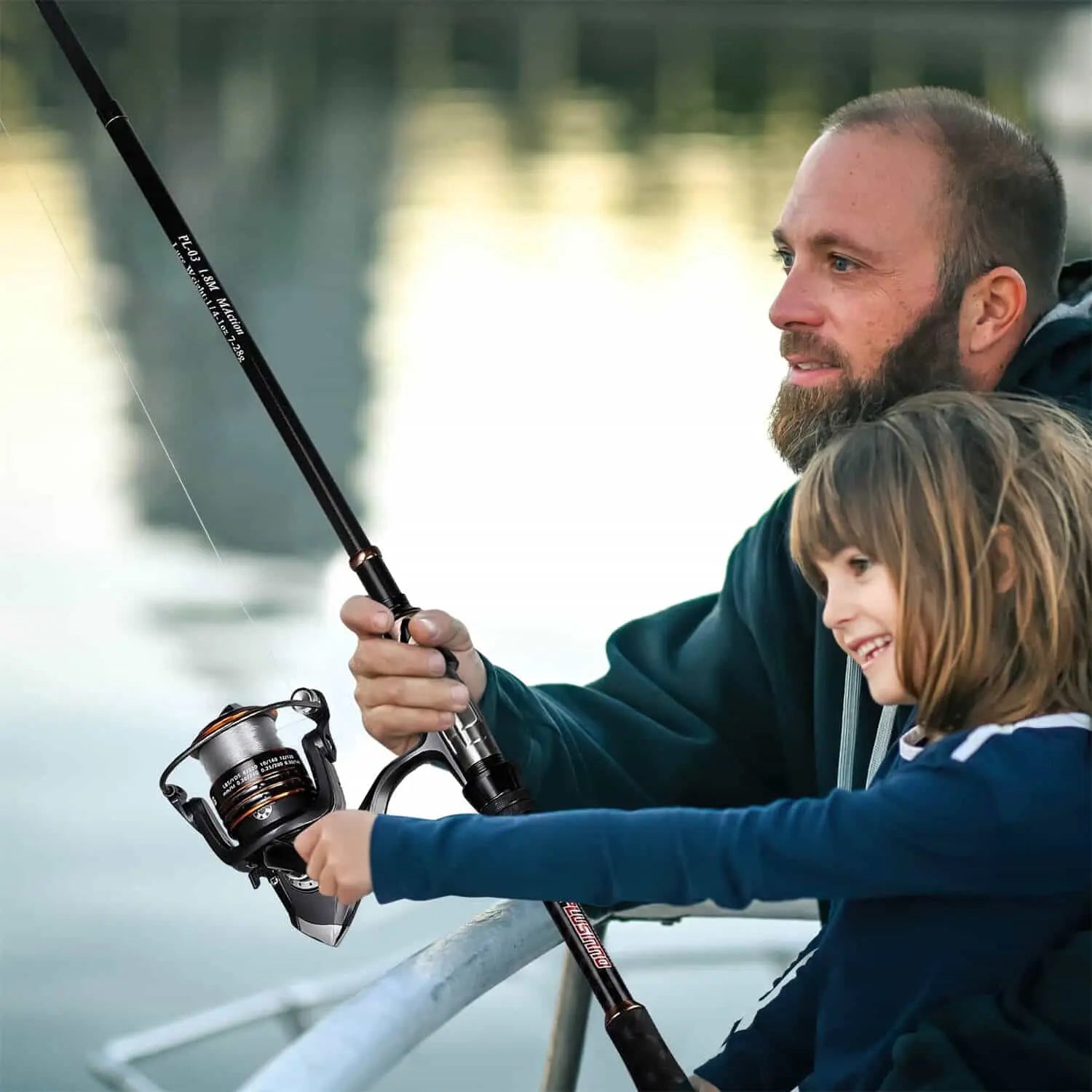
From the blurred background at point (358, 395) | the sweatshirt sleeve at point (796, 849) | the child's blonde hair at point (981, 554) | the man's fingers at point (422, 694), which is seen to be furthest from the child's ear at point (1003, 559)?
the blurred background at point (358, 395)

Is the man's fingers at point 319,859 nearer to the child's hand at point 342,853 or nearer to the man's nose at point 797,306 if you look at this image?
the child's hand at point 342,853

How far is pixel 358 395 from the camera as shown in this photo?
4777 millimetres

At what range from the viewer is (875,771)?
1114mm

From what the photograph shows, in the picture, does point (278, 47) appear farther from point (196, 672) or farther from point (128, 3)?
point (196, 672)

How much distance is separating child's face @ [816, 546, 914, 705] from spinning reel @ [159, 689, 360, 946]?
0.37 m

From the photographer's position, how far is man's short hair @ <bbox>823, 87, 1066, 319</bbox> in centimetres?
138

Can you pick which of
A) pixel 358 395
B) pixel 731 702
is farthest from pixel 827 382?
pixel 358 395

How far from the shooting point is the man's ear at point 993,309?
1.36m

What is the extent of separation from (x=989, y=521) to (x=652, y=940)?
117 cm

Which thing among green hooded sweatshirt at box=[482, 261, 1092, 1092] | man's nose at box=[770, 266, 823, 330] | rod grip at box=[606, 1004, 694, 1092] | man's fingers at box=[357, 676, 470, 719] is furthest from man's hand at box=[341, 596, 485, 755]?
man's nose at box=[770, 266, 823, 330]

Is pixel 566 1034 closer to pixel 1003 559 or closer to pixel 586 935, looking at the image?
pixel 586 935

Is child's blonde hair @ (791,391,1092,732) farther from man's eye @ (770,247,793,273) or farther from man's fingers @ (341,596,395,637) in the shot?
man's eye @ (770,247,793,273)

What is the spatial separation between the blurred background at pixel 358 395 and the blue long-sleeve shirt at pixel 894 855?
547 millimetres

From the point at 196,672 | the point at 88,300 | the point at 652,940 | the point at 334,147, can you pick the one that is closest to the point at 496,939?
the point at 652,940
